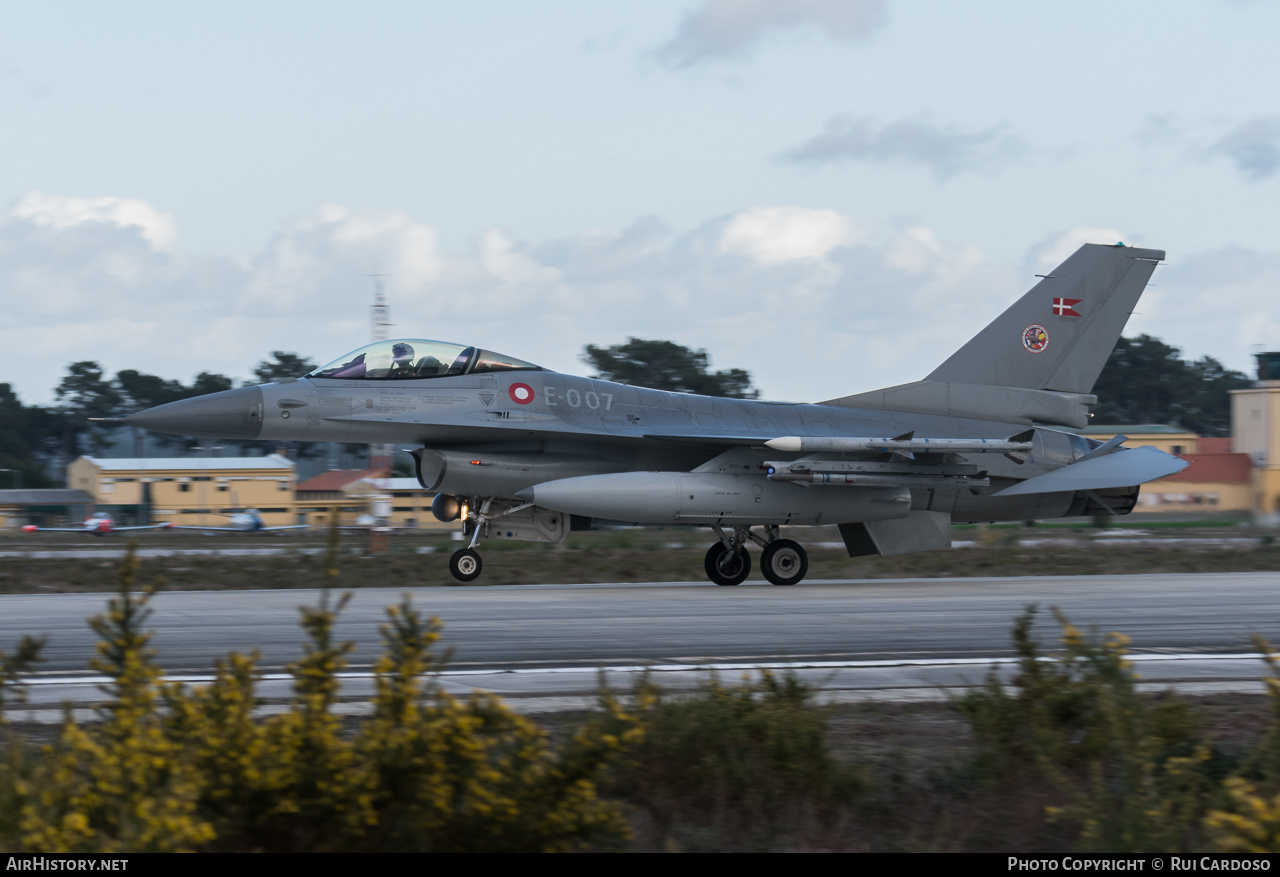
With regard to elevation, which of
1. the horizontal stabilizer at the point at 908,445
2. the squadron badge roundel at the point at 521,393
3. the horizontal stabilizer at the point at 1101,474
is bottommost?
the horizontal stabilizer at the point at 1101,474

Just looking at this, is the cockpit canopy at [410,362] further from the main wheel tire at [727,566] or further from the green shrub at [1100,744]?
the green shrub at [1100,744]

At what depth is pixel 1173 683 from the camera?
783 centimetres

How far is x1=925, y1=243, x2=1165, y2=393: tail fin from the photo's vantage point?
1834 centimetres

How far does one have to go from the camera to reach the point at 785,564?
17.2m

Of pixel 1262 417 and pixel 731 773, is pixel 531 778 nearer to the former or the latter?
pixel 731 773

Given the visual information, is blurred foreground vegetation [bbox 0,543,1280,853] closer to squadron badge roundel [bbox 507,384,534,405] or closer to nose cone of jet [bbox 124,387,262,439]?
nose cone of jet [bbox 124,387,262,439]

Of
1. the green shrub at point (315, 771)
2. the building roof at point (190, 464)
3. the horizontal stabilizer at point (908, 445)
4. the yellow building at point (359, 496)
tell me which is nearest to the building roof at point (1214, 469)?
the horizontal stabilizer at point (908, 445)

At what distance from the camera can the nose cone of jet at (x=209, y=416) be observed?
15.4 m

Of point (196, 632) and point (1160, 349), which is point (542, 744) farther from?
point (1160, 349)

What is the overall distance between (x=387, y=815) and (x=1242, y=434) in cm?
6482

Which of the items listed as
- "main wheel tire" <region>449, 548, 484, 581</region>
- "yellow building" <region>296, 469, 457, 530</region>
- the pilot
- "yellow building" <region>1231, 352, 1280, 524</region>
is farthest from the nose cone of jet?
"yellow building" <region>296, 469, 457, 530</region>

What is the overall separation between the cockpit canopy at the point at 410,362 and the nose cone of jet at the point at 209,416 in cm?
92

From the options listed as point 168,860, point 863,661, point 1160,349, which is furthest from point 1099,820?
point 1160,349

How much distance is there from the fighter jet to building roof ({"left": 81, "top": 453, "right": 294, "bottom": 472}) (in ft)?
220
